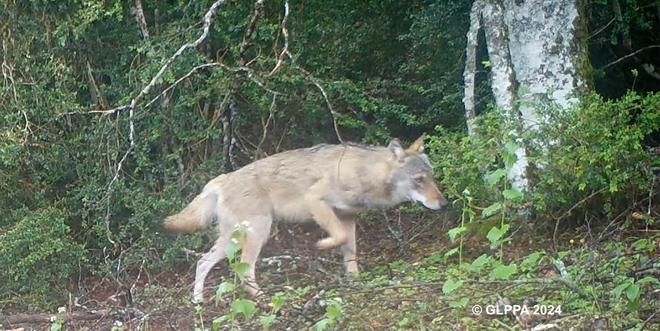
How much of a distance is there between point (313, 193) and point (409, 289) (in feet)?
9.13

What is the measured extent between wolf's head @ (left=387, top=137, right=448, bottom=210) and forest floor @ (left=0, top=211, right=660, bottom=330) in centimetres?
51

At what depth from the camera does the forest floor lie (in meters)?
8.16

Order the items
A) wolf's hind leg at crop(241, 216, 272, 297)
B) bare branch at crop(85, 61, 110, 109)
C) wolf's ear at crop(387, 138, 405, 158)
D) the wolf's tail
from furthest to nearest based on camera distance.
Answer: bare branch at crop(85, 61, 110, 109), wolf's ear at crop(387, 138, 405, 158), the wolf's tail, wolf's hind leg at crop(241, 216, 272, 297)

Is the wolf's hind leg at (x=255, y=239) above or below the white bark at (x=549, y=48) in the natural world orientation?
below

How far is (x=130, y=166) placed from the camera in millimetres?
13977

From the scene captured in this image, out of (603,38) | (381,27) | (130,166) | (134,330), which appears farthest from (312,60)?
(134,330)

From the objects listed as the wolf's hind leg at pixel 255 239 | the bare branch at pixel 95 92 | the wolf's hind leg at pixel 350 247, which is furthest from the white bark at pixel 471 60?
the bare branch at pixel 95 92

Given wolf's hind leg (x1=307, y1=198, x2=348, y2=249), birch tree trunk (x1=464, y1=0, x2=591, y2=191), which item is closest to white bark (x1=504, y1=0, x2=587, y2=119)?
birch tree trunk (x1=464, y1=0, x2=591, y2=191)

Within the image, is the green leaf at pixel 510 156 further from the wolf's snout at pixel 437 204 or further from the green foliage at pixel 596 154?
the wolf's snout at pixel 437 204

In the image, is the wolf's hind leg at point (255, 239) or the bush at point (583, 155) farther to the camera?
the wolf's hind leg at point (255, 239)

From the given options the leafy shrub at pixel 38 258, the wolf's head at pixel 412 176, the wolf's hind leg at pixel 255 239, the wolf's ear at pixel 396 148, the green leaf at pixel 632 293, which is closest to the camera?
the green leaf at pixel 632 293

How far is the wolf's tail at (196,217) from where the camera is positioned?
11.9m

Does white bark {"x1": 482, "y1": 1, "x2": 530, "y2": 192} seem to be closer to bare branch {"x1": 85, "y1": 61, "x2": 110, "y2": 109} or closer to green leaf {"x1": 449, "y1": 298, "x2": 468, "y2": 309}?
green leaf {"x1": 449, "y1": 298, "x2": 468, "y2": 309}

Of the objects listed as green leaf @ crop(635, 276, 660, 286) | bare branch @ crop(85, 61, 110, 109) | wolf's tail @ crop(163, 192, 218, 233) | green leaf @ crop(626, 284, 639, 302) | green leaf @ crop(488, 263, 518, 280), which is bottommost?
wolf's tail @ crop(163, 192, 218, 233)
